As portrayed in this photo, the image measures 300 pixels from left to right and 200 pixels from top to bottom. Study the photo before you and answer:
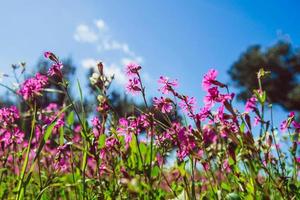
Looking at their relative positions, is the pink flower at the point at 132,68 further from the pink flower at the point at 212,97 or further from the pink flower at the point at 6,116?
the pink flower at the point at 6,116

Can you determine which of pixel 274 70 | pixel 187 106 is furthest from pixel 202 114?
pixel 274 70

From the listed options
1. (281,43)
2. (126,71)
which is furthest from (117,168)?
(281,43)

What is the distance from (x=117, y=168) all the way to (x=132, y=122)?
0.31 m

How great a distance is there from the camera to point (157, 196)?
240cm

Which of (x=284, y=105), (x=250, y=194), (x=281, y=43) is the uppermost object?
(x=281, y=43)

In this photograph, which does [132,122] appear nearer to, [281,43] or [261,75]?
[261,75]

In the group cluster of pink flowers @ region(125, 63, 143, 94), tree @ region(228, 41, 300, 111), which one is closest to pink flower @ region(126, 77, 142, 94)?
cluster of pink flowers @ region(125, 63, 143, 94)

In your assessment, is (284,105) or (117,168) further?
(284,105)

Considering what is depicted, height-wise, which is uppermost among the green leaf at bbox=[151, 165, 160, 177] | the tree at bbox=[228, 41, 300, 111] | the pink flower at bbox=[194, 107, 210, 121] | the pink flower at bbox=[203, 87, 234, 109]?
the tree at bbox=[228, 41, 300, 111]

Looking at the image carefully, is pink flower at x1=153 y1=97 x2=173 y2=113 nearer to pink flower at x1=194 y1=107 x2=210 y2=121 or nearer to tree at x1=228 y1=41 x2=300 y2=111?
pink flower at x1=194 y1=107 x2=210 y2=121

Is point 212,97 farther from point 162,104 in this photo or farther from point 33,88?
point 33,88

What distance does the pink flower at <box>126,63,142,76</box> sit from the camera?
2.22 m

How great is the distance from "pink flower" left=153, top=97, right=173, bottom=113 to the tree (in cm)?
3387

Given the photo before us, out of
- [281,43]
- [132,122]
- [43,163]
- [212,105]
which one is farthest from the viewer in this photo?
[281,43]
